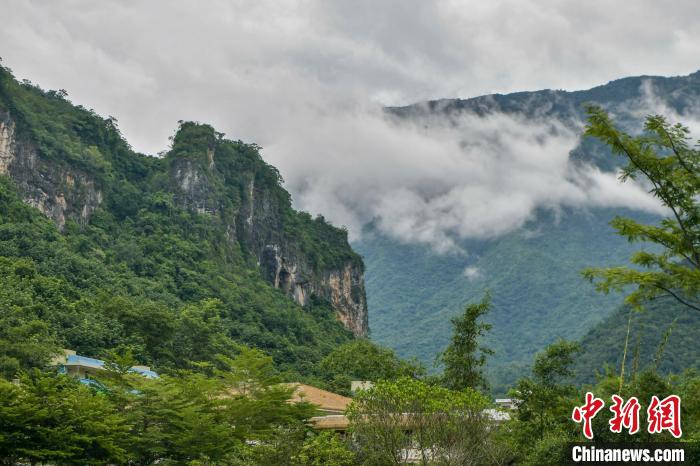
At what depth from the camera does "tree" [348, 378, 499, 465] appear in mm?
15789

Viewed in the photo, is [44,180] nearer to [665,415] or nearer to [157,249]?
[157,249]

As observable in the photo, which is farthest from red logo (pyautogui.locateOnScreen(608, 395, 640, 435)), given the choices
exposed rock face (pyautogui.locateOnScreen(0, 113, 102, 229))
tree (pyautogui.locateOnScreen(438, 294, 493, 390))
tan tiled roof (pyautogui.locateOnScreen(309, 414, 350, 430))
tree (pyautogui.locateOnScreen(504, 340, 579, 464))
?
exposed rock face (pyautogui.locateOnScreen(0, 113, 102, 229))

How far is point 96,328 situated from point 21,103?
31.5 metres

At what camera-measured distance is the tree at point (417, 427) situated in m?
15.8

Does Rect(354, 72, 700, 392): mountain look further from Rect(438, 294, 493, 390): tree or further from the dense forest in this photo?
Rect(438, 294, 493, 390): tree

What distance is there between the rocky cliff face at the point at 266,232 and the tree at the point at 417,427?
6030 cm

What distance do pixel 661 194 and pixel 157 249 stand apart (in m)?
57.7

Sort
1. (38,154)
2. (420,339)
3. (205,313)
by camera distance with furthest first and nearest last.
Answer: (420,339) < (38,154) < (205,313)

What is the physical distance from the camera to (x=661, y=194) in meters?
11.6

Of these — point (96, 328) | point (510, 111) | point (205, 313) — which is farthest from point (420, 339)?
point (510, 111)

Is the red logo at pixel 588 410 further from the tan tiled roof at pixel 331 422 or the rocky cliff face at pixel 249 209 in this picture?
the rocky cliff face at pixel 249 209

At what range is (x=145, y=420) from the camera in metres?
20.2

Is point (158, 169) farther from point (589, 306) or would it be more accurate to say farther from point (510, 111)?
point (510, 111)

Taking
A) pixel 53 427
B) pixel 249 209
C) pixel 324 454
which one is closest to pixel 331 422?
pixel 53 427
